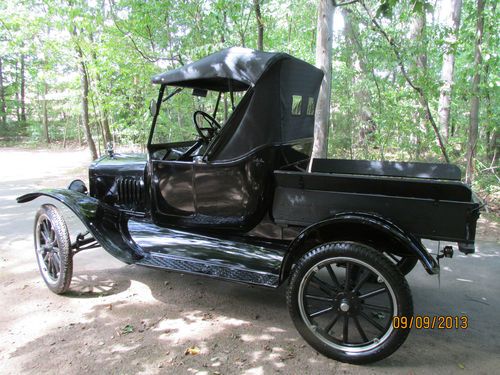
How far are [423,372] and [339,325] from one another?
2.49 ft

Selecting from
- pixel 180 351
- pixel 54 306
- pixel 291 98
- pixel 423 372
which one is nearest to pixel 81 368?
pixel 180 351

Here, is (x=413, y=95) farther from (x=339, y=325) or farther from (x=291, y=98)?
(x=339, y=325)

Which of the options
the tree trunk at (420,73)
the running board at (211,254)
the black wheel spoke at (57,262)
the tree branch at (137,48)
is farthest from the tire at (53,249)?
the tree trunk at (420,73)

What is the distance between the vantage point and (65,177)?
36.9ft

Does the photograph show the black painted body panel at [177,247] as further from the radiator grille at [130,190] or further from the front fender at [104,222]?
the radiator grille at [130,190]

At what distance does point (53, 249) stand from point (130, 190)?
95cm

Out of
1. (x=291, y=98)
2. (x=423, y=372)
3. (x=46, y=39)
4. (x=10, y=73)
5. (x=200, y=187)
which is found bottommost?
(x=423, y=372)

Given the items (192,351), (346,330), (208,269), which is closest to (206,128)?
(208,269)

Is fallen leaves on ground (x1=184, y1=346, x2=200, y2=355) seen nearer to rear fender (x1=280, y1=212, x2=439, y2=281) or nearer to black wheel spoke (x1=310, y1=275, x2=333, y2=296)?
rear fender (x1=280, y1=212, x2=439, y2=281)

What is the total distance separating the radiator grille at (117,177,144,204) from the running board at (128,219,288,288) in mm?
307

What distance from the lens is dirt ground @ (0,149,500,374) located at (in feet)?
8.46

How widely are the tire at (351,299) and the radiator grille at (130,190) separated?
2099mm

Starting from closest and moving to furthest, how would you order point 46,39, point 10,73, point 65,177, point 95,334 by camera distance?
point 95,334 → point 46,39 → point 65,177 → point 10,73

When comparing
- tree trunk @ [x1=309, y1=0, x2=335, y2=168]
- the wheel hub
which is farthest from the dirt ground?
tree trunk @ [x1=309, y1=0, x2=335, y2=168]
